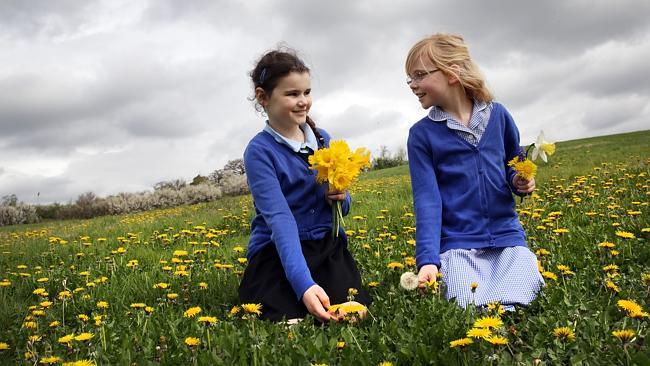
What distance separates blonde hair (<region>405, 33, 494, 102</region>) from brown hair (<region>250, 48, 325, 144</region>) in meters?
0.68

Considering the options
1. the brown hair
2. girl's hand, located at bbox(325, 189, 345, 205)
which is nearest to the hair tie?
the brown hair

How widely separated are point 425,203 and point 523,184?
596 millimetres

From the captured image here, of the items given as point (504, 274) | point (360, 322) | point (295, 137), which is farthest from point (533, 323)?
point (295, 137)

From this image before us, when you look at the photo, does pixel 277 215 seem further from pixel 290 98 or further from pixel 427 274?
pixel 427 274

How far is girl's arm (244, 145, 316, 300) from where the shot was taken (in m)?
2.93

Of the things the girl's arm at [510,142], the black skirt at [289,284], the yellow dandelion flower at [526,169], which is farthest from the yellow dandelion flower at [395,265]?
the yellow dandelion flower at [526,169]

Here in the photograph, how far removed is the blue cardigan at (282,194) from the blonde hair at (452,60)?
3.01 feet

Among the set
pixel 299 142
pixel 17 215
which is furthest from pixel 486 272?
pixel 17 215

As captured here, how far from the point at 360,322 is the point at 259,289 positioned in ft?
2.25

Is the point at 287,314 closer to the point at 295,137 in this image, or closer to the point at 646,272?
the point at 295,137

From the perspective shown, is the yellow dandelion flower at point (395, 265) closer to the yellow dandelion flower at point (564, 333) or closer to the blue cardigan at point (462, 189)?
the blue cardigan at point (462, 189)

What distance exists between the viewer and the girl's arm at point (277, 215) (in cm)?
293

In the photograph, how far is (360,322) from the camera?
9.43ft

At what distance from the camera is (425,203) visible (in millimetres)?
3354
